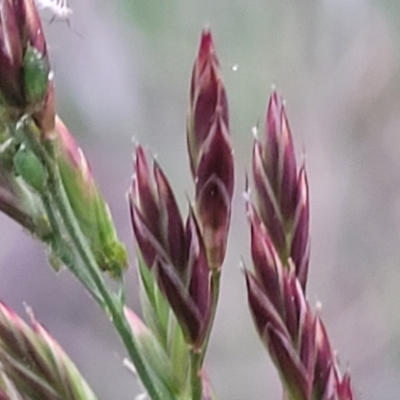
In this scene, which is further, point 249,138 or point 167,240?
point 249,138

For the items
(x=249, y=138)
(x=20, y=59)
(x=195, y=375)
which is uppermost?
(x=249, y=138)

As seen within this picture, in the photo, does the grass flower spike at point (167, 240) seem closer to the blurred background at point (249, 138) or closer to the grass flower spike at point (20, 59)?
the grass flower spike at point (20, 59)

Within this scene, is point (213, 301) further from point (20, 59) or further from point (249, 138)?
point (249, 138)

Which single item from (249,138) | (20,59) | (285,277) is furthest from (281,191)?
(249,138)

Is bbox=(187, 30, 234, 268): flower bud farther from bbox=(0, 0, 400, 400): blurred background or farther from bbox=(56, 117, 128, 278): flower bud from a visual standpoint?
bbox=(0, 0, 400, 400): blurred background

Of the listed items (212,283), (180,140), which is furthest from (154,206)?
(180,140)

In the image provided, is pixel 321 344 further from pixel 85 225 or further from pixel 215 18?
pixel 215 18
